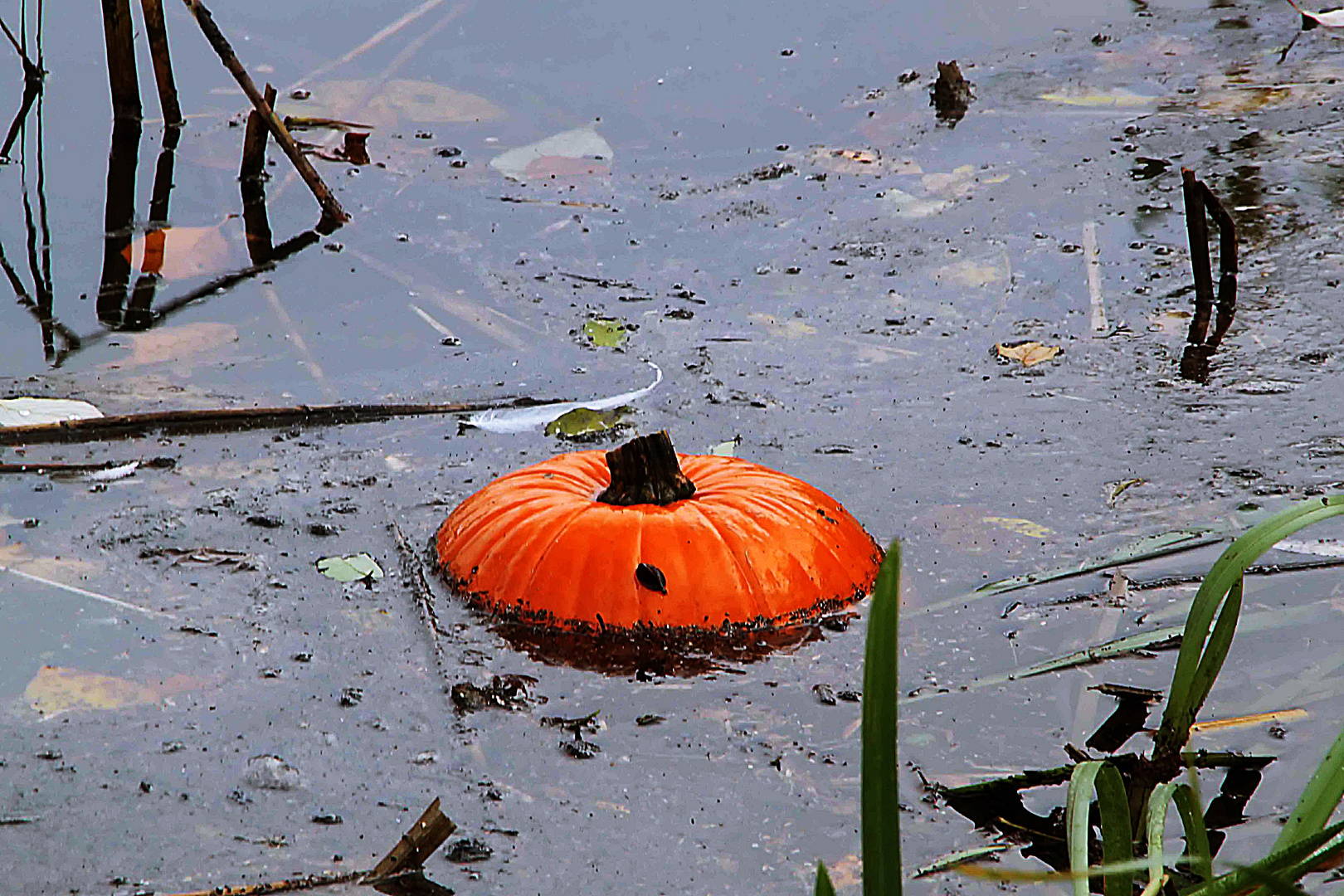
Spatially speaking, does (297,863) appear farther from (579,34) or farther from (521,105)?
(579,34)

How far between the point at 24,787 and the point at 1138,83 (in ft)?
20.4

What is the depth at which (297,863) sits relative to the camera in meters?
2.51

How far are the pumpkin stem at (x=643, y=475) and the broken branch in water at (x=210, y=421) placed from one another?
1097 millimetres

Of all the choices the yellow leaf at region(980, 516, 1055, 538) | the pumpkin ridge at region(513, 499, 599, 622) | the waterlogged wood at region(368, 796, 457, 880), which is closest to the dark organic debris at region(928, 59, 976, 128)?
the yellow leaf at region(980, 516, 1055, 538)

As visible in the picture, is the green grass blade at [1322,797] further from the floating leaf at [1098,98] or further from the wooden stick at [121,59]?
the wooden stick at [121,59]

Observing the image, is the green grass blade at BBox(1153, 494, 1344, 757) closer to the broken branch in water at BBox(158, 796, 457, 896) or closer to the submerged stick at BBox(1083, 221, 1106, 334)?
the broken branch in water at BBox(158, 796, 457, 896)

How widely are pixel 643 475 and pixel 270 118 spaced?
302 cm

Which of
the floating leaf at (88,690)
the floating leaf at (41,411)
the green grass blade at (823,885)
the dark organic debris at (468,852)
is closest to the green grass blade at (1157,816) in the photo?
the green grass blade at (823,885)

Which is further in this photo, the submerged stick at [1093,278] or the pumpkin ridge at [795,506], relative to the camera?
the submerged stick at [1093,278]

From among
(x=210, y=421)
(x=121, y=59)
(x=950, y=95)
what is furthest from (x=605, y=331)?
(x=121, y=59)

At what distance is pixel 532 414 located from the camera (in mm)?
4379

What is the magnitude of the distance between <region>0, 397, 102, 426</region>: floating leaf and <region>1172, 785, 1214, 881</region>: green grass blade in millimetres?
3433

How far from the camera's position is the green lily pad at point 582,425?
14.1 ft

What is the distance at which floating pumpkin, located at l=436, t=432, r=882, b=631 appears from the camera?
10.5 feet
